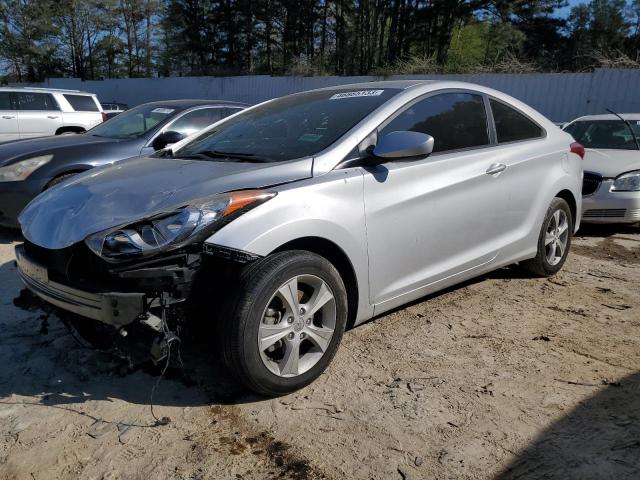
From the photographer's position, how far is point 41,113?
12.4m

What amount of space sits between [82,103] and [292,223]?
1222 centimetres

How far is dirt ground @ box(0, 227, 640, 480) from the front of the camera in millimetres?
2281

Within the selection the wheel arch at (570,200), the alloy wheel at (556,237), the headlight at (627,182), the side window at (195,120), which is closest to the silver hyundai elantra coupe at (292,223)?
the alloy wheel at (556,237)

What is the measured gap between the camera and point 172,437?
247 cm

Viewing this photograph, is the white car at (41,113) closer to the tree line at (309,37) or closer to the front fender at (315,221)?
the front fender at (315,221)

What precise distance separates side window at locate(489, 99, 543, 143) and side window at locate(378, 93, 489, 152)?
160mm

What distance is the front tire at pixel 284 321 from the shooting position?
2506mm

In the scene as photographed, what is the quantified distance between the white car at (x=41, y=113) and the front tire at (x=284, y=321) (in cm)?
1169

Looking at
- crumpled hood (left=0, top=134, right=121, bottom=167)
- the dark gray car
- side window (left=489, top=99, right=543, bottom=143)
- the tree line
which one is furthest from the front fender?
the tree line

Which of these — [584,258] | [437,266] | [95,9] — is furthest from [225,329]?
[95,9]

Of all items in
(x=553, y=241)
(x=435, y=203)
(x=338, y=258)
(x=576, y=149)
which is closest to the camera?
(x=338, y=258)

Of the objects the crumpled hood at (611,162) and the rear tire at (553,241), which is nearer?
the rear tire at (553,241)

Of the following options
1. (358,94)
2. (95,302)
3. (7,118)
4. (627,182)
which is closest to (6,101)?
(7,118)

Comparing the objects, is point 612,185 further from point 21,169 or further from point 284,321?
point 21,169
